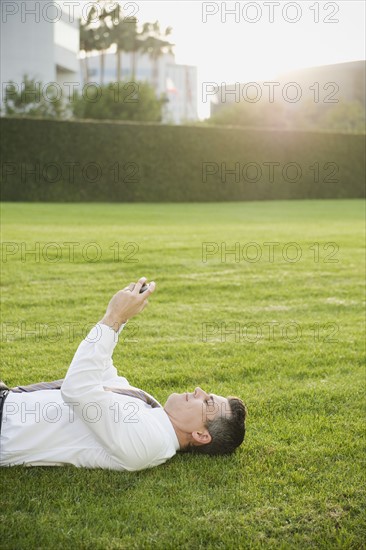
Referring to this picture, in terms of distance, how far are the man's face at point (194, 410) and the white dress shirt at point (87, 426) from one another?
11cm

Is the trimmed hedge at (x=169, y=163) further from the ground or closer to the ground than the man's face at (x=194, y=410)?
further from the ground

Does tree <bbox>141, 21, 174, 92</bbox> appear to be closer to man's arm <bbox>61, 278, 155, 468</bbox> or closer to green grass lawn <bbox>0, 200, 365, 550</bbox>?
green grass lawn <bbox>0, 200, 365, 550</bbox>

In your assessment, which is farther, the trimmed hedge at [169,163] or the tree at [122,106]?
the tree at [122,106]

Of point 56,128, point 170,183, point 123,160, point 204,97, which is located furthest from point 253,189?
point 204,97

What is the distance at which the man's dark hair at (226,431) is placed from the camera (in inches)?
133

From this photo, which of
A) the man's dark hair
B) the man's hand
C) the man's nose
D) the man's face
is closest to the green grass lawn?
the man's dark hair

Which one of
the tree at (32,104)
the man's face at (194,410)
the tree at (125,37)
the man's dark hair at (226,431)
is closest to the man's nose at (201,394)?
the man's face at (194,410)

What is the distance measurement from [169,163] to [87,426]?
24060mm

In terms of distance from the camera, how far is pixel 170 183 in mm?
26625

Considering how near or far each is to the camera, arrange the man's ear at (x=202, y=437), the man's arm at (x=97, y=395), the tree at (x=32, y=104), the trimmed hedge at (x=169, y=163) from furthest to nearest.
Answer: the tree at (x=32, y=104), the trimmed hedge at (x=169, y=163), the man's ear at (x=202, y=437), the man's arm at (x=97, y=395)

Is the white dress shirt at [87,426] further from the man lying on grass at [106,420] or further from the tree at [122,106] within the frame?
the tree at [122,106]

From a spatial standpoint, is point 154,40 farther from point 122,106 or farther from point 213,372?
point 213,372

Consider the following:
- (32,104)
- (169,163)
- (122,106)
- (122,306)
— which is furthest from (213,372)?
(122,106)

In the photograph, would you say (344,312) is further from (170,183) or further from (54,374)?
(170,183)
